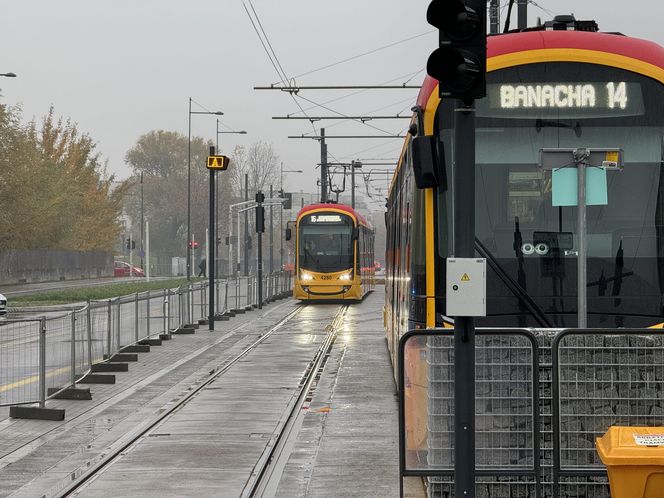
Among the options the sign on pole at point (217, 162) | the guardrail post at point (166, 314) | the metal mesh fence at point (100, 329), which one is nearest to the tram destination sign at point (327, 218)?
the sign on pole at point (217, 162)

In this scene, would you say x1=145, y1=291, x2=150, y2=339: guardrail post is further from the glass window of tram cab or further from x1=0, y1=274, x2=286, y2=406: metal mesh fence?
the glass window of tram cab

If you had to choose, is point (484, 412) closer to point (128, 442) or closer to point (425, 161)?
point (425, 161)

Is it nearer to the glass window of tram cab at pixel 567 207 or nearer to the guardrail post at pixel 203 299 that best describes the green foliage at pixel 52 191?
the guardrail post at pixel 203 299

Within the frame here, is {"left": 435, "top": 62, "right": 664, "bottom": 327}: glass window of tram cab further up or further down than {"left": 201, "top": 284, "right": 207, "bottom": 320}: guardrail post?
further up

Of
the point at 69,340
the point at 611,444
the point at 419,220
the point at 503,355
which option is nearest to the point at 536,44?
the point at 419,220

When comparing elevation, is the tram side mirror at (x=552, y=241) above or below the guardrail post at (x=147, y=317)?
above

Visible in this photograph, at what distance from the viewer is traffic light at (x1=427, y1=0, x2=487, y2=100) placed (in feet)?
23.3

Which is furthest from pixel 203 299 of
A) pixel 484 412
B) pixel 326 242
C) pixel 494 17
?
pixel 484 412

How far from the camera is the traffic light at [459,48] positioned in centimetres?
709

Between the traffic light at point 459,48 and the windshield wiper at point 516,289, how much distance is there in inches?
103

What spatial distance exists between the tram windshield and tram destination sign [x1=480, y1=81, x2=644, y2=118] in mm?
30880

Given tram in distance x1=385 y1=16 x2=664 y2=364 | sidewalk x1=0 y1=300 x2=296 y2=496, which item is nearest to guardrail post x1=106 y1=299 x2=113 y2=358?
sidewalk x1=0 y1=300 x2=296 y2=496

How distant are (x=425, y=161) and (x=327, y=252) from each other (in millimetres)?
32252

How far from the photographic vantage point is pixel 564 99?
972 cm
